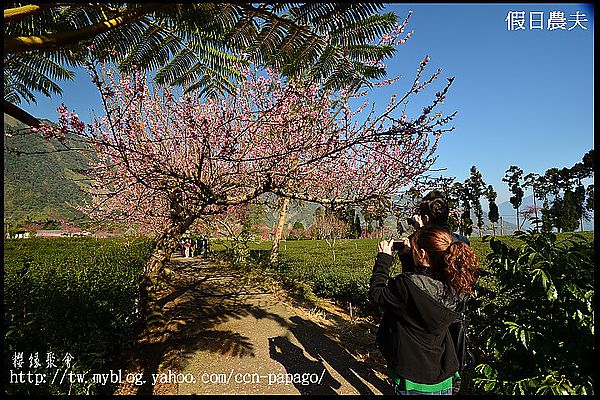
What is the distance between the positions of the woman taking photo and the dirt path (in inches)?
75.2

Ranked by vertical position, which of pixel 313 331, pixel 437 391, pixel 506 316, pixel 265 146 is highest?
pixel 265 146

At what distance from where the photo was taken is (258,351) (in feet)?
15.3

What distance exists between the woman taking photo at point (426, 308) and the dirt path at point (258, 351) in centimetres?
191

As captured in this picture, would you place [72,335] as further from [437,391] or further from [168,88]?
[437,391]

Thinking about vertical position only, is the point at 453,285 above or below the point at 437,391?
above

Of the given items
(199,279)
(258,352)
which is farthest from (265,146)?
(199,279)

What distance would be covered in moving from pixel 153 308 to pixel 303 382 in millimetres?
2454

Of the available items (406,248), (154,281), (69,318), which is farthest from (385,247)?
(154,281)

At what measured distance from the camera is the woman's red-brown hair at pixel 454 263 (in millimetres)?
2016

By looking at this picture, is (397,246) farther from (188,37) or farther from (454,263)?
(188,37)

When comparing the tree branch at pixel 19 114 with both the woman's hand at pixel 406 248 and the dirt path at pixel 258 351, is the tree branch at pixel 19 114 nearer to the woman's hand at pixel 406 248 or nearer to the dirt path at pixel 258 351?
the woman's hand at pixel 406 248

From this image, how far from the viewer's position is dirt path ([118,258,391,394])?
12.5ft

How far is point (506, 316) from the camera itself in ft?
9.21

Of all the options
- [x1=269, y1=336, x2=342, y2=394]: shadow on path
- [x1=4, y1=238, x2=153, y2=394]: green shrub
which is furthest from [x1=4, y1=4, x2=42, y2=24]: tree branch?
[x1=269, y1=336, x2=342, y2=394]: shadow on path
